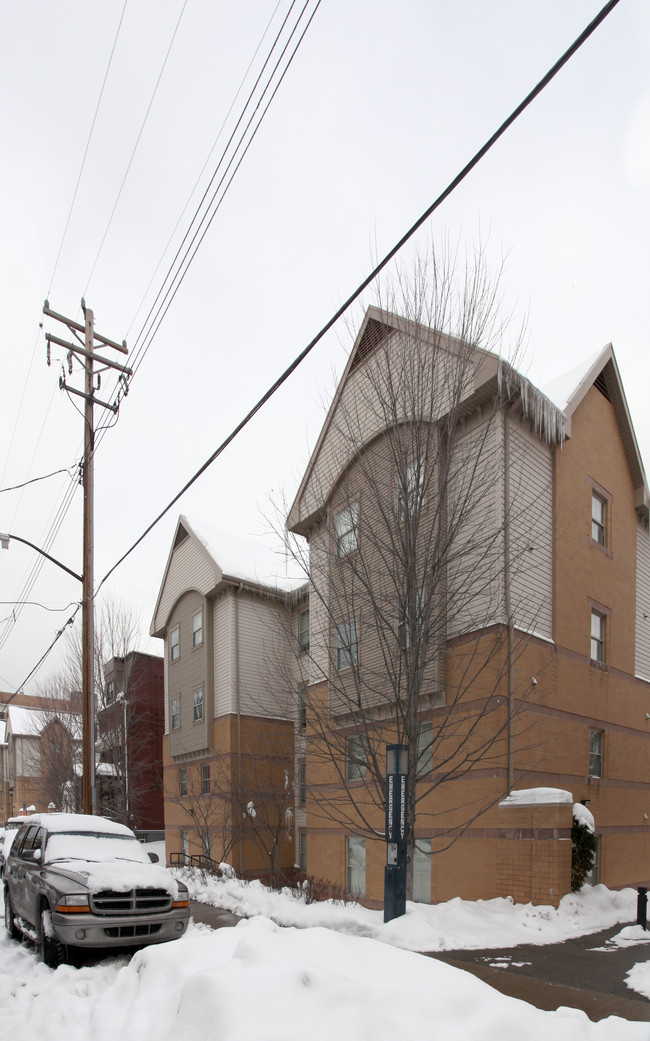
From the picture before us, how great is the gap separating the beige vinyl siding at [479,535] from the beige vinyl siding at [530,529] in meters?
0.33

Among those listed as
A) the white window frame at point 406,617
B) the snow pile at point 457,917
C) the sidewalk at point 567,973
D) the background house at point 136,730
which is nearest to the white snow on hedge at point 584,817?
the snow pile at point 457,917

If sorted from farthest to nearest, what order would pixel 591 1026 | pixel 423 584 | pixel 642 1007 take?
1. pixel 423 584
2. pixel 642 1007
3. pixel 591 1026

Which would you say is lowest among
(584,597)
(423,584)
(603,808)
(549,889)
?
(549,889)

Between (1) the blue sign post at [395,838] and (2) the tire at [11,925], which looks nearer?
(1) the blue sign post at [395,838]

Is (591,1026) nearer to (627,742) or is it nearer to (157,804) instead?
(627,742)

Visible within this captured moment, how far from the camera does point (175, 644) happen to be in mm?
30250

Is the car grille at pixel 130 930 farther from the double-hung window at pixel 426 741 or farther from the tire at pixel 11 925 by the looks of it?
the double-hung window at pixel 426 741

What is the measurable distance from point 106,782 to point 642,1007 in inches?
1436

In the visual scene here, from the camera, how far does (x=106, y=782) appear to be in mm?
39438

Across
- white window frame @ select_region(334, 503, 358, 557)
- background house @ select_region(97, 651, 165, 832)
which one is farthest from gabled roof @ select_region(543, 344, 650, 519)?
background house @ select_region(97, 651, 165, 832)

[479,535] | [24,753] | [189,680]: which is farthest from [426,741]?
[24,753]

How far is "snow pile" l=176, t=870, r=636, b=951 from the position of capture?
9797 mm

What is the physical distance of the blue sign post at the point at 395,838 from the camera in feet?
33.2

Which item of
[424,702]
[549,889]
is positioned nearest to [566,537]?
[424,702]
